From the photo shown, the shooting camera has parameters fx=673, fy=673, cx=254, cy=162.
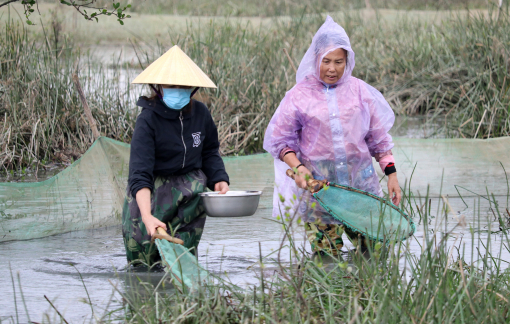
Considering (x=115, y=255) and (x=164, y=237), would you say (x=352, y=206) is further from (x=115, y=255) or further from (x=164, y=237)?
(x=115, y=255)

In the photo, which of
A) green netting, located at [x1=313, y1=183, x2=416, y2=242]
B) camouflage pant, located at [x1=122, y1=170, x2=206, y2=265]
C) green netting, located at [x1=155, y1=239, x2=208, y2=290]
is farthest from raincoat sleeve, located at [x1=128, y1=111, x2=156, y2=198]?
green netting, located at [x1=313, y1=183, x2=416, y2=242]

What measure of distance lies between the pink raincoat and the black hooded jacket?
38cm

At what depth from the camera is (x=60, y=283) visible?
353cm

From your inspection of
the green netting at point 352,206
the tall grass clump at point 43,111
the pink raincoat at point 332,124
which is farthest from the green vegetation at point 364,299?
the tall grass clump at point 43,111

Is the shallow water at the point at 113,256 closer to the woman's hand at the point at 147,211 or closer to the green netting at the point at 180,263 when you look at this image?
the green netting at the point at 180,263

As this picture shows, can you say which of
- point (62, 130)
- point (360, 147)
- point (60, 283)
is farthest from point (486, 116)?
point (60, 283)

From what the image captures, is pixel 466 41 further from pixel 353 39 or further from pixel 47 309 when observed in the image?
pixel 47 309

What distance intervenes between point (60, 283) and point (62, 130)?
2.97m

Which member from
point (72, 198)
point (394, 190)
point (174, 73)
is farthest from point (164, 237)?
point (72, 198)

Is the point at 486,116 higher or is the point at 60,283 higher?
the point at 486,116

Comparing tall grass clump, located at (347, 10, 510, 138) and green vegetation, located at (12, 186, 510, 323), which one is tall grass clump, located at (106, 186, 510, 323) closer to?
green vegetation, located at (12, 186, 510, 323)

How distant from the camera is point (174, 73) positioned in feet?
10.6

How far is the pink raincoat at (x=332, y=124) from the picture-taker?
11.4 feet

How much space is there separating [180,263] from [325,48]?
140cm
